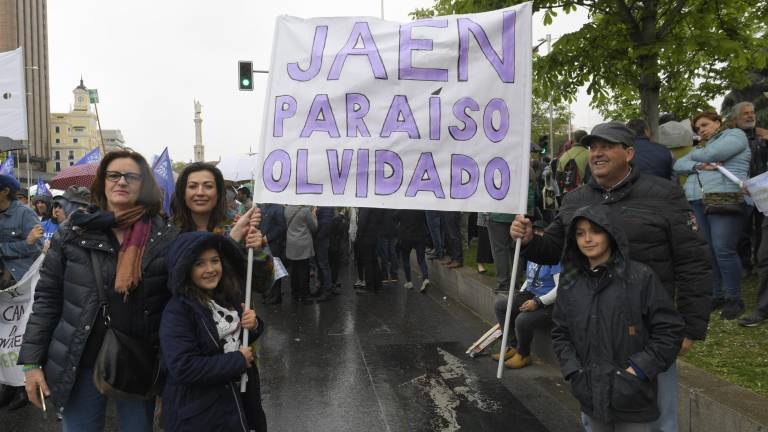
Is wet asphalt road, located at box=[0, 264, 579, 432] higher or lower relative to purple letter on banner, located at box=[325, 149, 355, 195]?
lower

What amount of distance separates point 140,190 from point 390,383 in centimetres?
310

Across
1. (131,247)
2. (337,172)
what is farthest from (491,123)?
(131,247)

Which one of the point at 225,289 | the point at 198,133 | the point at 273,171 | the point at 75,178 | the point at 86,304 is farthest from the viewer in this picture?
the point at 198,133

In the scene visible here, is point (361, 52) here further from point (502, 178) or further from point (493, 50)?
point (502, 178)

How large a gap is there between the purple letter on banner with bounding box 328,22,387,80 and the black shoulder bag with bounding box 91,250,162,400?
5.46 ft

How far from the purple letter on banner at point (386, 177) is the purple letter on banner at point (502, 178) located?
50 centimetres

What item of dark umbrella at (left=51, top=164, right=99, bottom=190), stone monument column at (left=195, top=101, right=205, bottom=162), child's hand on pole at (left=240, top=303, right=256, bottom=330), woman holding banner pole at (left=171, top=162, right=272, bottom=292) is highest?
stone monument column at (left=195, top=101, right=205, bottom=162)

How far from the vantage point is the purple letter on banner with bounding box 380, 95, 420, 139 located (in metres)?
3.56

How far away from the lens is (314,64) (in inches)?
141

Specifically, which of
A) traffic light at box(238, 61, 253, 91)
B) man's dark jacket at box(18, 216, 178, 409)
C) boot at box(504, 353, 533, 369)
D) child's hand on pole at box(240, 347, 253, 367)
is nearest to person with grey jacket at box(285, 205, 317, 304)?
boot at box(504, 353, 533, 369)

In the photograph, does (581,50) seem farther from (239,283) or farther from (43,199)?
(43,199)

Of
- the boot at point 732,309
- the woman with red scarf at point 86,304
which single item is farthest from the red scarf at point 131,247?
the boot at point 732,309

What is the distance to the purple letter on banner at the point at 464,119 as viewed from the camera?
11.6ft

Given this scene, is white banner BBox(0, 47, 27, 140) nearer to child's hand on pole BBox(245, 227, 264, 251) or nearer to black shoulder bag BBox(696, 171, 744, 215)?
child's hand on pole BBox(245, 227, 264, 251)
